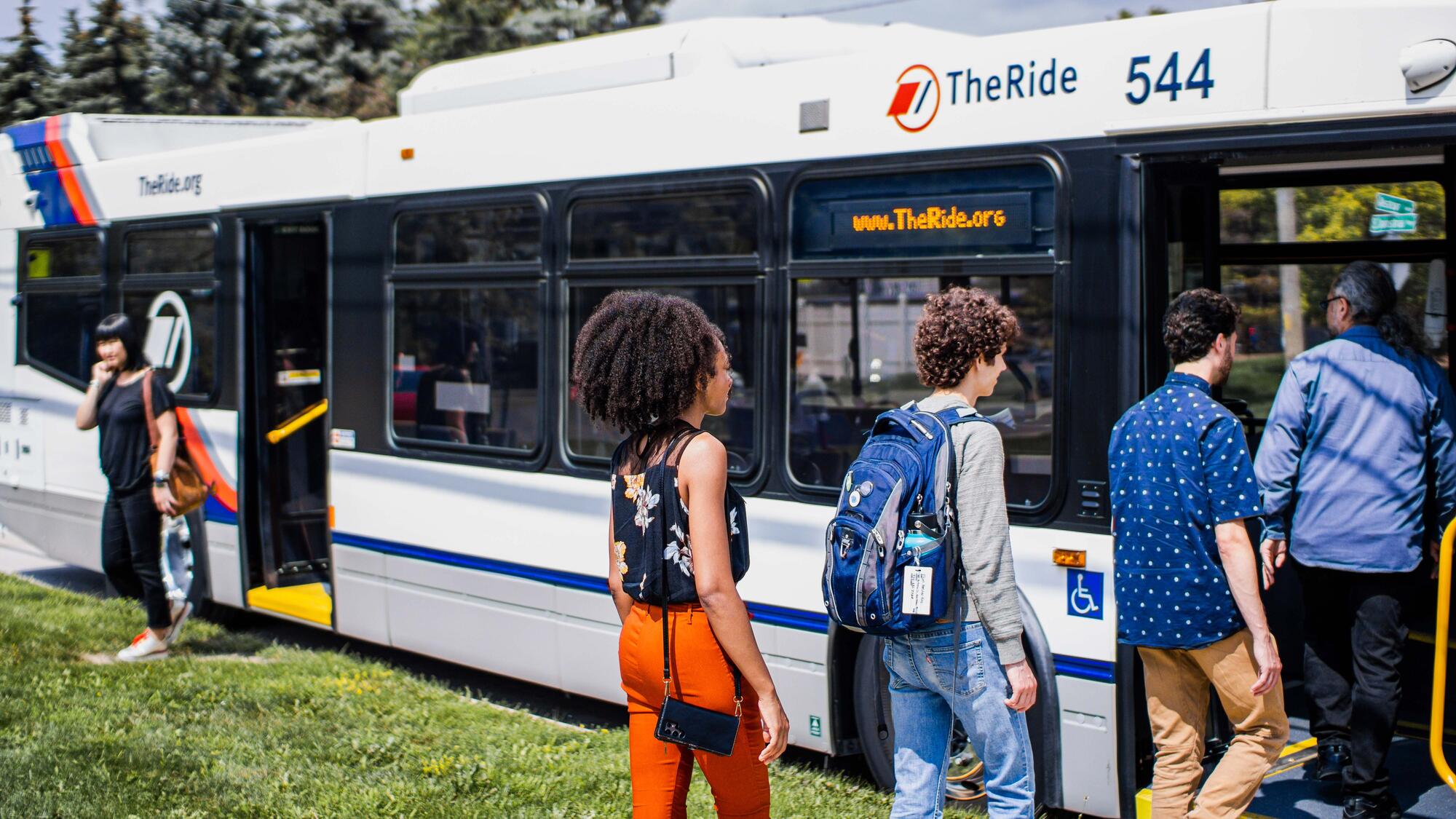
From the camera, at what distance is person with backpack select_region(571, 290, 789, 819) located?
10.4ft

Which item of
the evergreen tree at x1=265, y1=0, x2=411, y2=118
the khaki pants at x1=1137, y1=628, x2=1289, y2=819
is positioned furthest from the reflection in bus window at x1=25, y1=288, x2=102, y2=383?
the evergreen tree at x1=265, y1=0, x2=411, y2=118

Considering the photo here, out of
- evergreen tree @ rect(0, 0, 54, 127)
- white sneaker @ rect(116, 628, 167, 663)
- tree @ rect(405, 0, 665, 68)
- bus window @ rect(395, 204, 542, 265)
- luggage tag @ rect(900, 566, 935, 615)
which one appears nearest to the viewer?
luggage tag @ rect(900, 566, 935, 615)

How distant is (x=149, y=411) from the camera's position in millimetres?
7090

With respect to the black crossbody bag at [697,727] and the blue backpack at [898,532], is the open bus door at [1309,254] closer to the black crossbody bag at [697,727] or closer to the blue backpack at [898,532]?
the blue backpack at [898,532]

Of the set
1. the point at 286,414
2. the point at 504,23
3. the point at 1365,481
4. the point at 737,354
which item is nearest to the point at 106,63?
the point at 504,23

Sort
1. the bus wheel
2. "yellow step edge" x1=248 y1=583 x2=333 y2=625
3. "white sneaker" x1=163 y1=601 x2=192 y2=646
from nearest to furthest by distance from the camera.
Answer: the bus wheel → "white sneaker" x1=163 y1=601 x2=192 y2=646 → "yellow step edge" x1=248 y1=583 x2=333 y2=625

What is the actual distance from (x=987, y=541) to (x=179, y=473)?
17.3ft

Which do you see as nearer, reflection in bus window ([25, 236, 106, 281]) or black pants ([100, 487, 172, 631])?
black pants ([100, 487, 172, 631])

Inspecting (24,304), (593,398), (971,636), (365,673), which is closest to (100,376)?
(365,673)

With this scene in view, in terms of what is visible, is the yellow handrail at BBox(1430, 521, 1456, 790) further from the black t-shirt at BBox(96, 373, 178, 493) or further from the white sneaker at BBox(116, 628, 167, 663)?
the white sneaker at BBox(116, 628, 167, 663)

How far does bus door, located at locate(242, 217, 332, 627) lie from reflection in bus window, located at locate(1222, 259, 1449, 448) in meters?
4.87

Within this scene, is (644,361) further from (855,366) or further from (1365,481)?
(1365,481)

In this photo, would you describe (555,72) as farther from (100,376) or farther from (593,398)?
(593,398)

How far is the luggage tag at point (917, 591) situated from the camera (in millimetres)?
3326
